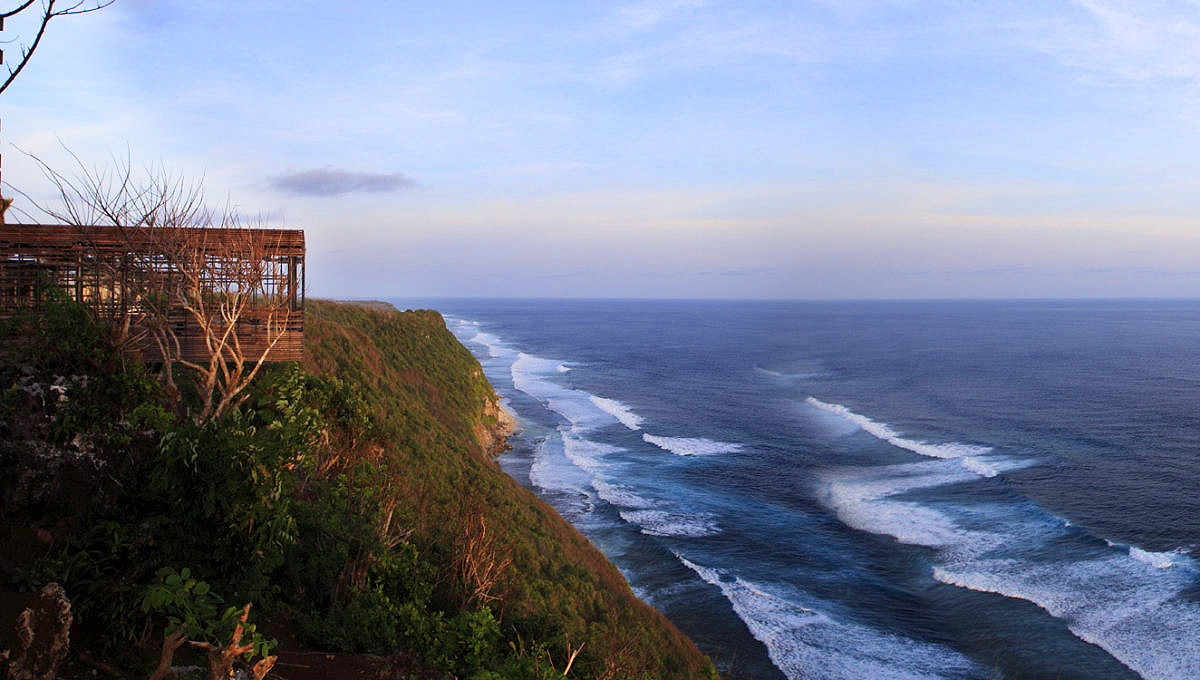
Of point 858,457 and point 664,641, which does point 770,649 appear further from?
point 858,457

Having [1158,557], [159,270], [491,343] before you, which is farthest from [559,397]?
[491,343]

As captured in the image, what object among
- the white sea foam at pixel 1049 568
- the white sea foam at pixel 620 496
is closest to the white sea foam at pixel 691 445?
the white sea foam at pixel 620 496

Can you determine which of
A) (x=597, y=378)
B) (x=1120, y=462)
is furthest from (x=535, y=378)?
(x=1120, y=462)

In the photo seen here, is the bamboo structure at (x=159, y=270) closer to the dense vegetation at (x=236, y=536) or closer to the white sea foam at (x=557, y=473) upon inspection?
the dense vegetation at (x=236, y=536)

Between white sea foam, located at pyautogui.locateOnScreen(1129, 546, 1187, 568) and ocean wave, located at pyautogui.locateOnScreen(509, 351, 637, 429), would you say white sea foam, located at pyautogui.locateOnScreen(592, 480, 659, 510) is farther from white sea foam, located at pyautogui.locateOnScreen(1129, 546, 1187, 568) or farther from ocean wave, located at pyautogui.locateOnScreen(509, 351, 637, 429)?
white sea foam, located at pyautogui.locateOnScreen(1129, 546, 1187, 568)

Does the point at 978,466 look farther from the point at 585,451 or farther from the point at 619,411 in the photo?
the point at 619,411
